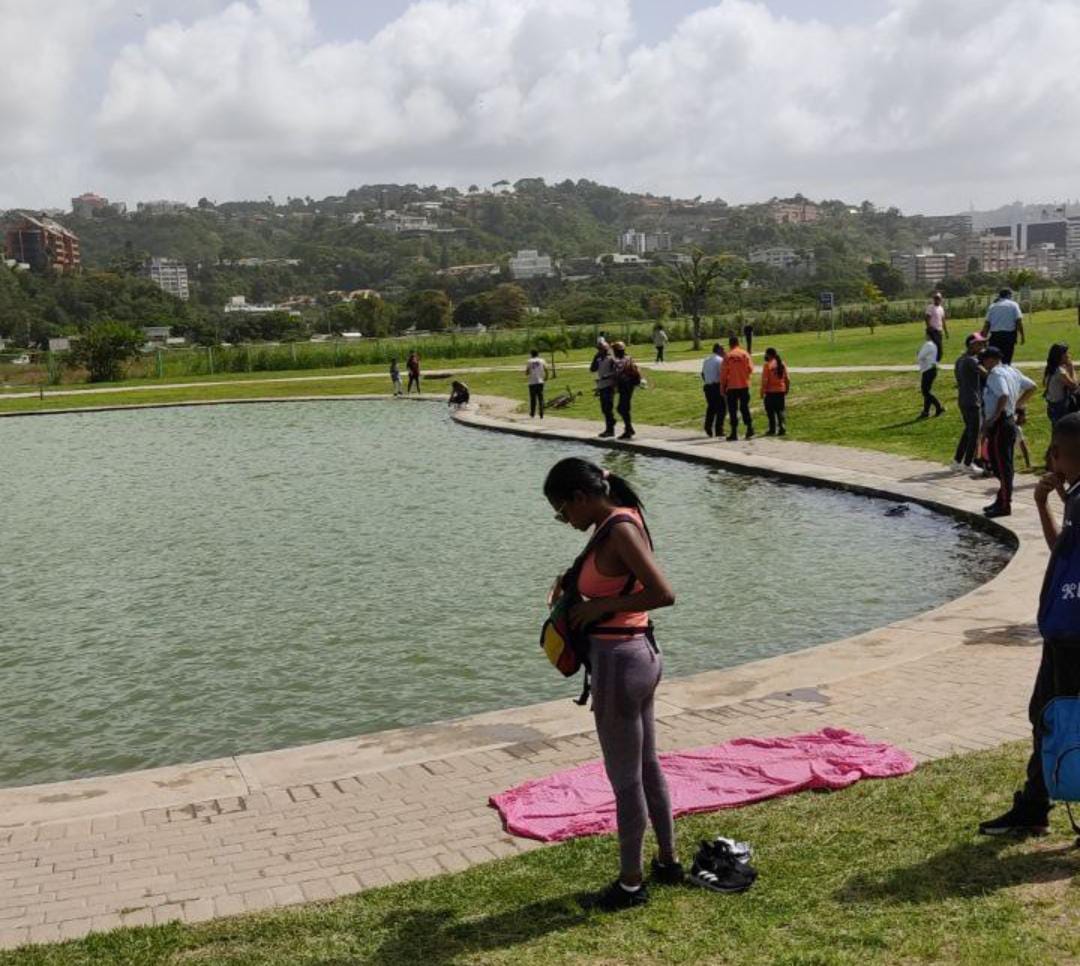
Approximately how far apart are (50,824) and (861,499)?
458 inches

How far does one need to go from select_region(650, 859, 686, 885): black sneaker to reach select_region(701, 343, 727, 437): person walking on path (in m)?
17.0

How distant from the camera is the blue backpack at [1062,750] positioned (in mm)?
4695

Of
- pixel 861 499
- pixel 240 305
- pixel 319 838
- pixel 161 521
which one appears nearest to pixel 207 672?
pixel 319 838

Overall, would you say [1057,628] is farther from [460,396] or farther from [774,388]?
[460,396]

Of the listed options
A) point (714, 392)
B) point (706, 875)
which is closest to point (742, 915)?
point (706, 875)

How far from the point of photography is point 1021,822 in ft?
16.8

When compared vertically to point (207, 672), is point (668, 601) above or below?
above

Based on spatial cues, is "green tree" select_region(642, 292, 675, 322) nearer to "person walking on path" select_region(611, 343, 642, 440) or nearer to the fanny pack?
"person walking on path" select_region(611, 343, 642, 440)

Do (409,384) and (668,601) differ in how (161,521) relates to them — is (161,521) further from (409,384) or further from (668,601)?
(409,384)

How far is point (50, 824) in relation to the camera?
20.2 feet

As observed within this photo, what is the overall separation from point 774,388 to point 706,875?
56.4ft

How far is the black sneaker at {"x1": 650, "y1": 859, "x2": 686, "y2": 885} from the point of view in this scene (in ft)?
16.3

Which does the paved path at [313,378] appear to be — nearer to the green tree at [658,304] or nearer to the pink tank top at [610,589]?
the pink tank top at [610,589]

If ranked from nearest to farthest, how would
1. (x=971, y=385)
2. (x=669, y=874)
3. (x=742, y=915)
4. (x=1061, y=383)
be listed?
(x=742, y=915) → (x=669, y=874) → (x=1061, y=383) → (x=971, y=385)
